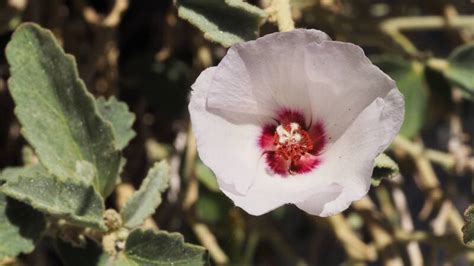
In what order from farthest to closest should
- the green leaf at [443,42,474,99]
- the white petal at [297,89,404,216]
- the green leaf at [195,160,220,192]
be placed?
the green leaf at [195,160,220,192] < the green leaf at [443,42,474,99] < the white petal at [297,89,404,216]

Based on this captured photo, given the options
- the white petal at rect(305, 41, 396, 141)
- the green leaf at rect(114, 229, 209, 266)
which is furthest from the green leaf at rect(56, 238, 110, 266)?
the white petal at rect(305, 41, 396, 141)

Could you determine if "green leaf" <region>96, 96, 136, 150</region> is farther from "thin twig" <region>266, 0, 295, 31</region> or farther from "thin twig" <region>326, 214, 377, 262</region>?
"thin twig" <region>326, 214, 377, 262</region>

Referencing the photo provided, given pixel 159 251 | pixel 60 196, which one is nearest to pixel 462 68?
pixel 159 251

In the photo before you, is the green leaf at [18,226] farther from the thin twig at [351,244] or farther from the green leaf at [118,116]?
the thin twig at [351,244]

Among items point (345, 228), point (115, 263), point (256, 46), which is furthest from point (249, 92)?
point (345, 228)

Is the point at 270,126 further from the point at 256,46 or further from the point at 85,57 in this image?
the point at 85,57

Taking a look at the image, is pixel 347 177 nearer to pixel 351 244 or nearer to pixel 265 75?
pixel 265 75
